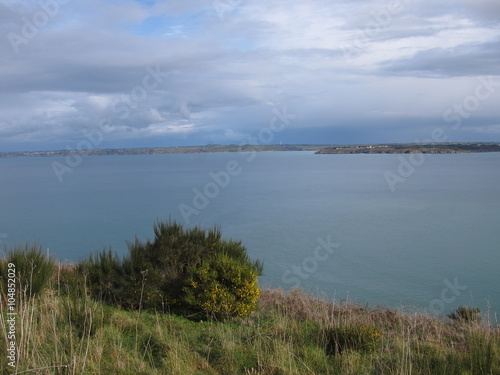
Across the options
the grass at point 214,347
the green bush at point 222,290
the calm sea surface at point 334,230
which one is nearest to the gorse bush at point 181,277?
the green bush at point 222,290

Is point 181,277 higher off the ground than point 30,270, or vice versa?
point 30,270

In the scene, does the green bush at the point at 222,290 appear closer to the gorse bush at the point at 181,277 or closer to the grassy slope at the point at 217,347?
the gorse bush at the point at 181,277

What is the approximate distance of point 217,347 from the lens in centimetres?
578

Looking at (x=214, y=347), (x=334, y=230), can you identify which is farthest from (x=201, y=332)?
(x=334, y=230)

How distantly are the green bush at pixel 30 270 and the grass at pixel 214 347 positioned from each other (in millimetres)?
288

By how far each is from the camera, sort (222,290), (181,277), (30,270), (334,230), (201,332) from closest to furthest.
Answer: (201,332), (222,290), (30,270), (181,277), (334,230)

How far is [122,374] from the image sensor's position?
15.0 feet

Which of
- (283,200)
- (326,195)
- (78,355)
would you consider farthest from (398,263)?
(326,195)

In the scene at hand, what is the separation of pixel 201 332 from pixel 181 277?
5.70 feet

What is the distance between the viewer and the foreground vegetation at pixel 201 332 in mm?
4930

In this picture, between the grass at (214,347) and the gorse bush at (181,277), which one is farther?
the gorse bush at (181,277)

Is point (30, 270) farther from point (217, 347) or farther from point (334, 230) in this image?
point (334, 230)

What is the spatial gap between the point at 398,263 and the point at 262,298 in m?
13.3

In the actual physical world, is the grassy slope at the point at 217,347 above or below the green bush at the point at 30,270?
below
